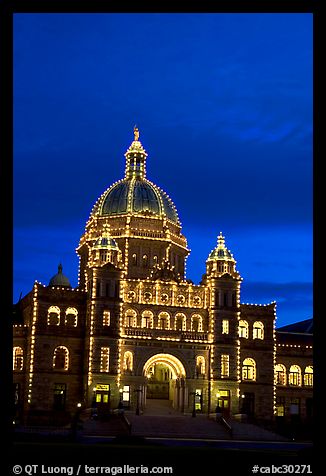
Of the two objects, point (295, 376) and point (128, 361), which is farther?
point (295, 376)

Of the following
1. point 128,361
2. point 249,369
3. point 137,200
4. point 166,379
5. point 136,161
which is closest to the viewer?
point 128,361

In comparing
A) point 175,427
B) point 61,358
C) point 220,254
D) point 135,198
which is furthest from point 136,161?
point 175,427

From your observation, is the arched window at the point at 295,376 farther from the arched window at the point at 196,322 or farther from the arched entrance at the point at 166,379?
the arched entrance at the point at 166,379

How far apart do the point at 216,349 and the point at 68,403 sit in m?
16.5

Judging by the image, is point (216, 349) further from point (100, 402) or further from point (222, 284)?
point (100, 402)

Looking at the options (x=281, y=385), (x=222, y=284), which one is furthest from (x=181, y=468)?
(x=281, y=385)

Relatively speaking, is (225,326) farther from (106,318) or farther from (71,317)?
(71,317)

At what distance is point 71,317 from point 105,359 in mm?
6373

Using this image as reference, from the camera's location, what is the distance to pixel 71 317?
88688 millimetres

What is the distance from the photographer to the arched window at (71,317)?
8856 centimetres

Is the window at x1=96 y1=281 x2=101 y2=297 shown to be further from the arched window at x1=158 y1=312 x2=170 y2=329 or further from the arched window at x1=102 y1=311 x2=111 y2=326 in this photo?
the arched window at x1=158 y1=312 x2=170 y2=329
